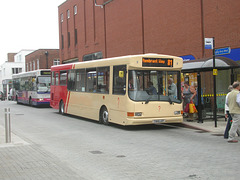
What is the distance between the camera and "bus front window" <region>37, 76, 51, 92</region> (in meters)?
27.0

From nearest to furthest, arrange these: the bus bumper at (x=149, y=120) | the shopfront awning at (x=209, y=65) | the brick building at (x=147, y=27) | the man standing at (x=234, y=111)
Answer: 1. the man standing at (x=234, y=111)
2. the bus bumper at (x=149, y=120)
3. the shopfront awning at (x=209, y=65)
4. the brick building at (x=147, y=27)

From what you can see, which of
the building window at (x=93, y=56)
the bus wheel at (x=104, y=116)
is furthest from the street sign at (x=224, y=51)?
the building window at (x=93, y=56)

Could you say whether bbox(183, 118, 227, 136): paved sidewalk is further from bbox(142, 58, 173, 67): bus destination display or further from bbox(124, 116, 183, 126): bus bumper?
bbox(142, 58, 173, 67): bus destination display

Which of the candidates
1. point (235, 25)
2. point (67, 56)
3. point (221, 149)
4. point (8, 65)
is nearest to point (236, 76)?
point (235, 25)

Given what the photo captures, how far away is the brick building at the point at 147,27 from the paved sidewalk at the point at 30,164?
12915 mm

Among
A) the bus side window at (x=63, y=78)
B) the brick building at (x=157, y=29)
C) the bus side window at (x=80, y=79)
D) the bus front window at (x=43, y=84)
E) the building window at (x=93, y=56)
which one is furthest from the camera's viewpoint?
the building window at (x=93, y=56)

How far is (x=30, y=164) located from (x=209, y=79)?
13657 mm

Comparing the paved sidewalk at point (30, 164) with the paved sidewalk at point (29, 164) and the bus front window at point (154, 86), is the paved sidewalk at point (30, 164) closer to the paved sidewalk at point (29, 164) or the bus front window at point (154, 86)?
the paved sidewalk at point (29, 164)

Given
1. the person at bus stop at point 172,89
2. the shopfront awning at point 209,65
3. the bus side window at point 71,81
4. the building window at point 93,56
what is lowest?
the person at bus stop at point 172,89

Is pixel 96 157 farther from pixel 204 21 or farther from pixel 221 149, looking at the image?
pixel 204 21

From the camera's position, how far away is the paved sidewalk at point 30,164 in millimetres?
6234

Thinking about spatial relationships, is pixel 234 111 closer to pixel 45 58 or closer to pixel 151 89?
pixel 151 89

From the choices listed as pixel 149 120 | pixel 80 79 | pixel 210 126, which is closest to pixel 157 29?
pixel 80 79

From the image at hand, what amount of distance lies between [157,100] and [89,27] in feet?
83.6
